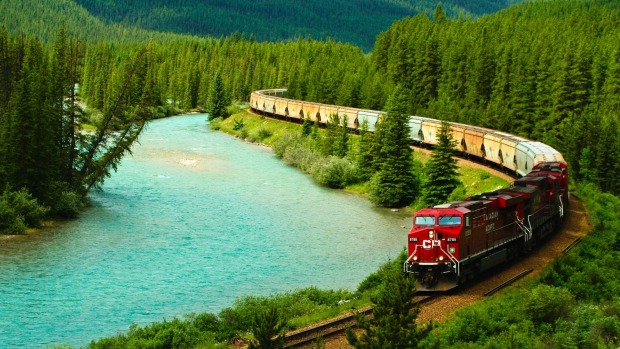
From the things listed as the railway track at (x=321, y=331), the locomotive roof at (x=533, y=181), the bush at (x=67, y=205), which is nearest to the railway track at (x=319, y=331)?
the railway track at (x=321, y=331)

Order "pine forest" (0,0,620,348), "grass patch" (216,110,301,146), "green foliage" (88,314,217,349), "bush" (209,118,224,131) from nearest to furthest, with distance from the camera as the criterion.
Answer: "green foliage" (88,314,217,349), "pine forest" (0,0,620,348), "grass patch" (216,110,301,146), "bush" (209,118,224,131)

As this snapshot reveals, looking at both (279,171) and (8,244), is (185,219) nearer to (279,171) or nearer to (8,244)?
(8,244)

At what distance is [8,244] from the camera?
171 ft

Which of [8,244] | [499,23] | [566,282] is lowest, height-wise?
[8,244]

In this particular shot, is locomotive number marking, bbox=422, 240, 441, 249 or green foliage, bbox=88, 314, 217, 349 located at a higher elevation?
locomotive number marking, bbox=422, 240, 441, 249

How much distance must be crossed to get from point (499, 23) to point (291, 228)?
123 meters

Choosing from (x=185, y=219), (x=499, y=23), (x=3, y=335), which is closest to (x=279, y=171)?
(x=185, y=219)

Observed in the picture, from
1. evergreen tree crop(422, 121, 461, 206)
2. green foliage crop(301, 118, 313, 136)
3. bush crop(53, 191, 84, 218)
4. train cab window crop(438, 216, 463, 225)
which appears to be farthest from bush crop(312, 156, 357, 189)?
train cab window crop(438, 216, 463, 225)

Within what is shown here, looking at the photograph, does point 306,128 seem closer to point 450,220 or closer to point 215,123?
point 215,123

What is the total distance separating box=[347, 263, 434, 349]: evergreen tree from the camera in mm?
23156

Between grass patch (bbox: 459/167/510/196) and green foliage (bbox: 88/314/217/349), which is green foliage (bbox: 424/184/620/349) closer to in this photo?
green foliage (bbox: 88/314/217/349)

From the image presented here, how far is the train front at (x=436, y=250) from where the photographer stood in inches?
1346

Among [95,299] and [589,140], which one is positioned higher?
[589,140]

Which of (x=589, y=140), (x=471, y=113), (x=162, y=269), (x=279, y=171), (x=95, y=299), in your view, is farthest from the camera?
(x=471, y=113)
